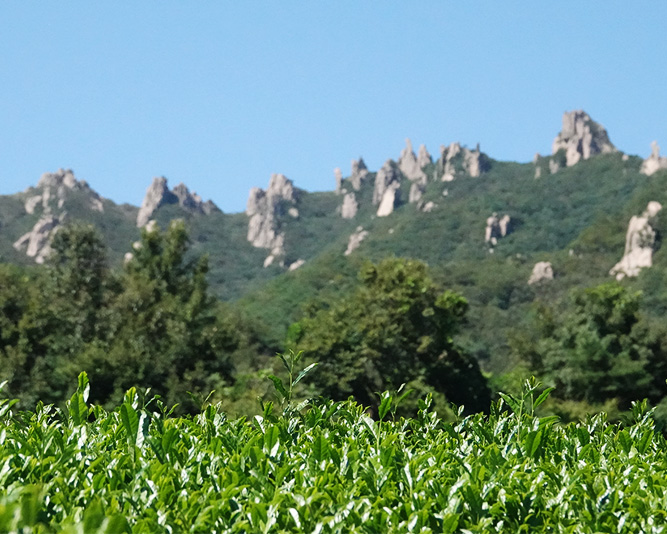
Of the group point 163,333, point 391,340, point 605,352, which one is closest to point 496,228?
point 605,352

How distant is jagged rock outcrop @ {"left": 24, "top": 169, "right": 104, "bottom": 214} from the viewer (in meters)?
152

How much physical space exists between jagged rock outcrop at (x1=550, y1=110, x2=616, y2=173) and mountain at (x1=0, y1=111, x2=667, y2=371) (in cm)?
25

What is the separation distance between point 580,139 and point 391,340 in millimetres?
130512

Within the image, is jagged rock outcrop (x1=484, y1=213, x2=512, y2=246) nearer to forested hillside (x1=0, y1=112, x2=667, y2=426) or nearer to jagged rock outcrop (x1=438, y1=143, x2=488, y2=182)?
forested hillside (x1=0, y1=112, x2=667, y2=426)

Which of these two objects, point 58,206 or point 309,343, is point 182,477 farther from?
point 58,206

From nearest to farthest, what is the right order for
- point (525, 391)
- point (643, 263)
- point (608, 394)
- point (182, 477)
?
point (182, 477) < point (525, 391) < point (608, 394) < point (643, 263)

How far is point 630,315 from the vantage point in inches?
1645

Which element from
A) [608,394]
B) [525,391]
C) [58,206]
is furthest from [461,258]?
[525,391]

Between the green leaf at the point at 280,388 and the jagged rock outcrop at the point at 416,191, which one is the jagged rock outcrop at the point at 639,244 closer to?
the jagged rock outcrop at the point at 416,191

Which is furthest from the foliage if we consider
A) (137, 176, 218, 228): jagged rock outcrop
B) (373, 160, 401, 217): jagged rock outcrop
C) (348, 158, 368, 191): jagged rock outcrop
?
(348, 158, 368, 191): jagged rock outcrop

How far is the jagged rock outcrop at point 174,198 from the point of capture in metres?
180

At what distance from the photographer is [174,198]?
610ft

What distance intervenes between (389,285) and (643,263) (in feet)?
197

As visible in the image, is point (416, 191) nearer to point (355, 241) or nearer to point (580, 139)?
point (355, 241)
